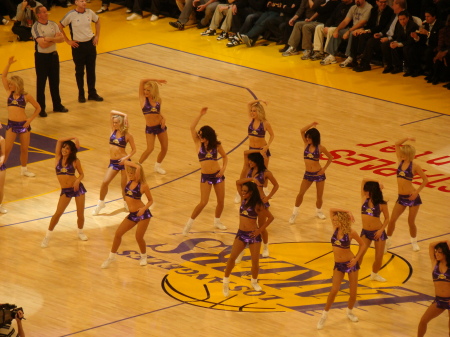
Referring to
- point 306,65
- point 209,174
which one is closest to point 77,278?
point 209,174

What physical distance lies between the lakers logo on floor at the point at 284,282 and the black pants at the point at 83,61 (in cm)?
726

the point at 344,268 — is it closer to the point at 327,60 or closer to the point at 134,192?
the point at 134,192

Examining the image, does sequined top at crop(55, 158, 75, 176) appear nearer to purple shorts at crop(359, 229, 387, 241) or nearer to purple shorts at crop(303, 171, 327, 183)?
purple shorts at crop(303, 171, 327, 183)

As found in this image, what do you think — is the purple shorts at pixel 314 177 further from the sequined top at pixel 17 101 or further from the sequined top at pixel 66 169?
the sequined top at pixel 17 101

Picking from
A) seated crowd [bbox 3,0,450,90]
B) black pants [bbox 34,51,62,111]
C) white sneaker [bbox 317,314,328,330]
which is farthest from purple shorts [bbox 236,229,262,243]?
seated crowd [bbox 3,0,450,90]

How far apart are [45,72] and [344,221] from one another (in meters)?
9.33

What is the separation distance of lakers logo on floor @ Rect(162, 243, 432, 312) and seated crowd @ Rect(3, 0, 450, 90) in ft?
27.7

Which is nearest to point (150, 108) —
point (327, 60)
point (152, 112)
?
point (152, 112)

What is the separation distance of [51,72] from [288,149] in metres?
5.08

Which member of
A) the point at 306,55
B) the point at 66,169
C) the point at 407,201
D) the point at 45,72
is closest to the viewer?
the point at 407,201

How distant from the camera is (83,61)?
63.9ft

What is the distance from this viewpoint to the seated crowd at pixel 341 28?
68.1 ft

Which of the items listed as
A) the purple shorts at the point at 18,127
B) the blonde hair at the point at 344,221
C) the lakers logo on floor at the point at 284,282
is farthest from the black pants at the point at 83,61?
the blonde hair at the point at 344,221

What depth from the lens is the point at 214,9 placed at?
24.7m
